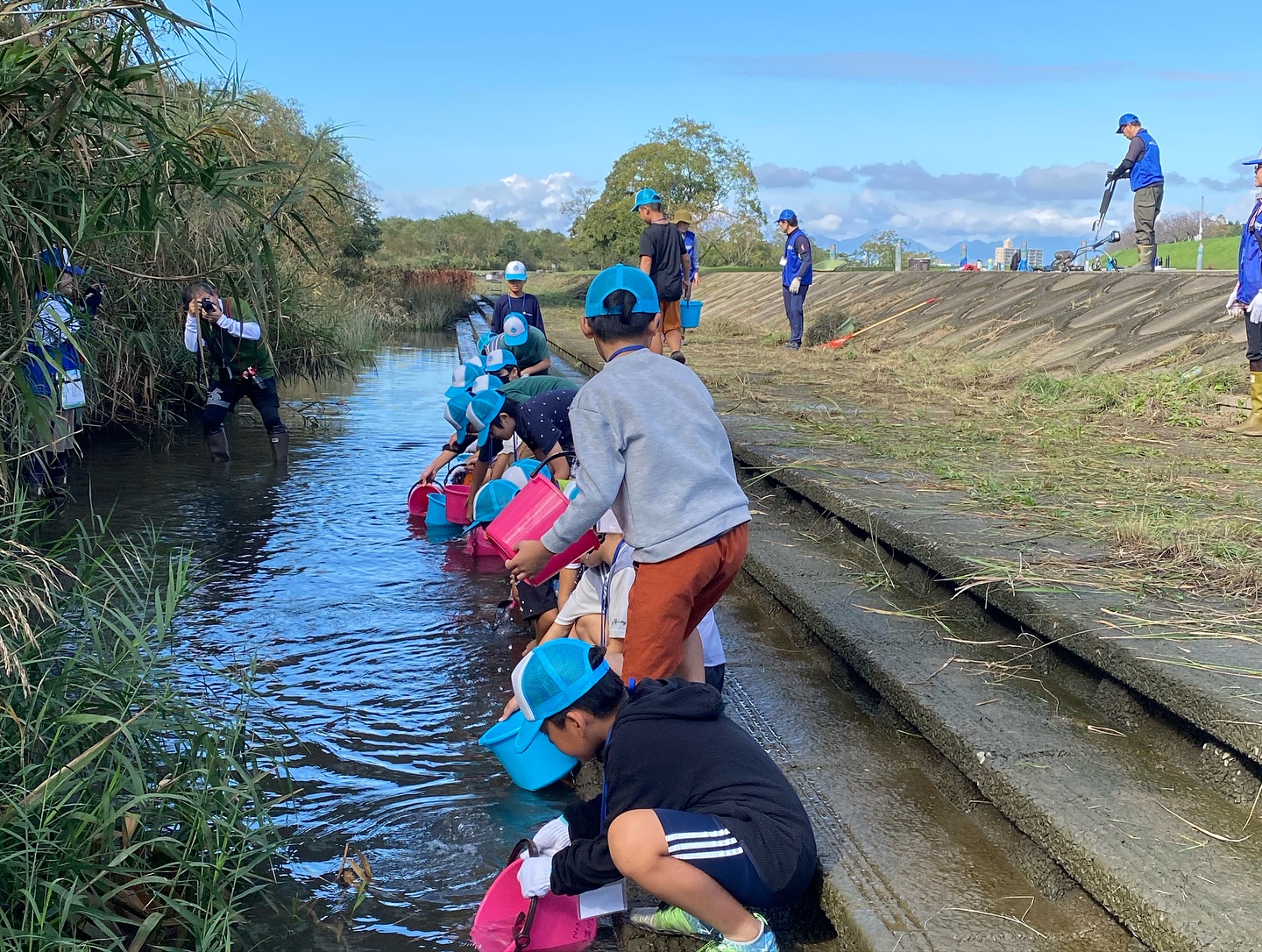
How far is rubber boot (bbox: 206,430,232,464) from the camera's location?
32.5ft

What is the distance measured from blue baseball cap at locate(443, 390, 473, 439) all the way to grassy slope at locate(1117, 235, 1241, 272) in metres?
33.7

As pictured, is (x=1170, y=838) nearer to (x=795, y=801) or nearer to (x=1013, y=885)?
(x=1013, y=885)

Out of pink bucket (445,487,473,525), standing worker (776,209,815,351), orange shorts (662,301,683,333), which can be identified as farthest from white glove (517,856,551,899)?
standing worker (776,209,815,351)

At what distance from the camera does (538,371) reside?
291 inches

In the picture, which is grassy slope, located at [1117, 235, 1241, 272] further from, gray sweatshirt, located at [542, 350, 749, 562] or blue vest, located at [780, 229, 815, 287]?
gray sweatshirt, located at [542, 350, 749, 562]

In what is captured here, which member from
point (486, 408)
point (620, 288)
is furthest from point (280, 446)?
point (620, 288)

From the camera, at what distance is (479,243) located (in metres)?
90.2

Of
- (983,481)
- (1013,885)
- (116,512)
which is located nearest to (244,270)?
(1013,885)

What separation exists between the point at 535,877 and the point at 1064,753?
155 cm

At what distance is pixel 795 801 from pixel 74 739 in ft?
6.11

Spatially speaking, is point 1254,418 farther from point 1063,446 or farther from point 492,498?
point 492,498

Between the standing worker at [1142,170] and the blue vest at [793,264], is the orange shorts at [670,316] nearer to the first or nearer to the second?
the blue vest at [793,264]

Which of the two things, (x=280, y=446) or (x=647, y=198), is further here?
(x=647, y=198)

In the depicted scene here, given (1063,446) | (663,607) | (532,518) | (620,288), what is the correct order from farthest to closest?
1. (1063,446)
2. (532,518)
3. (620,288)
4. (663,607)
